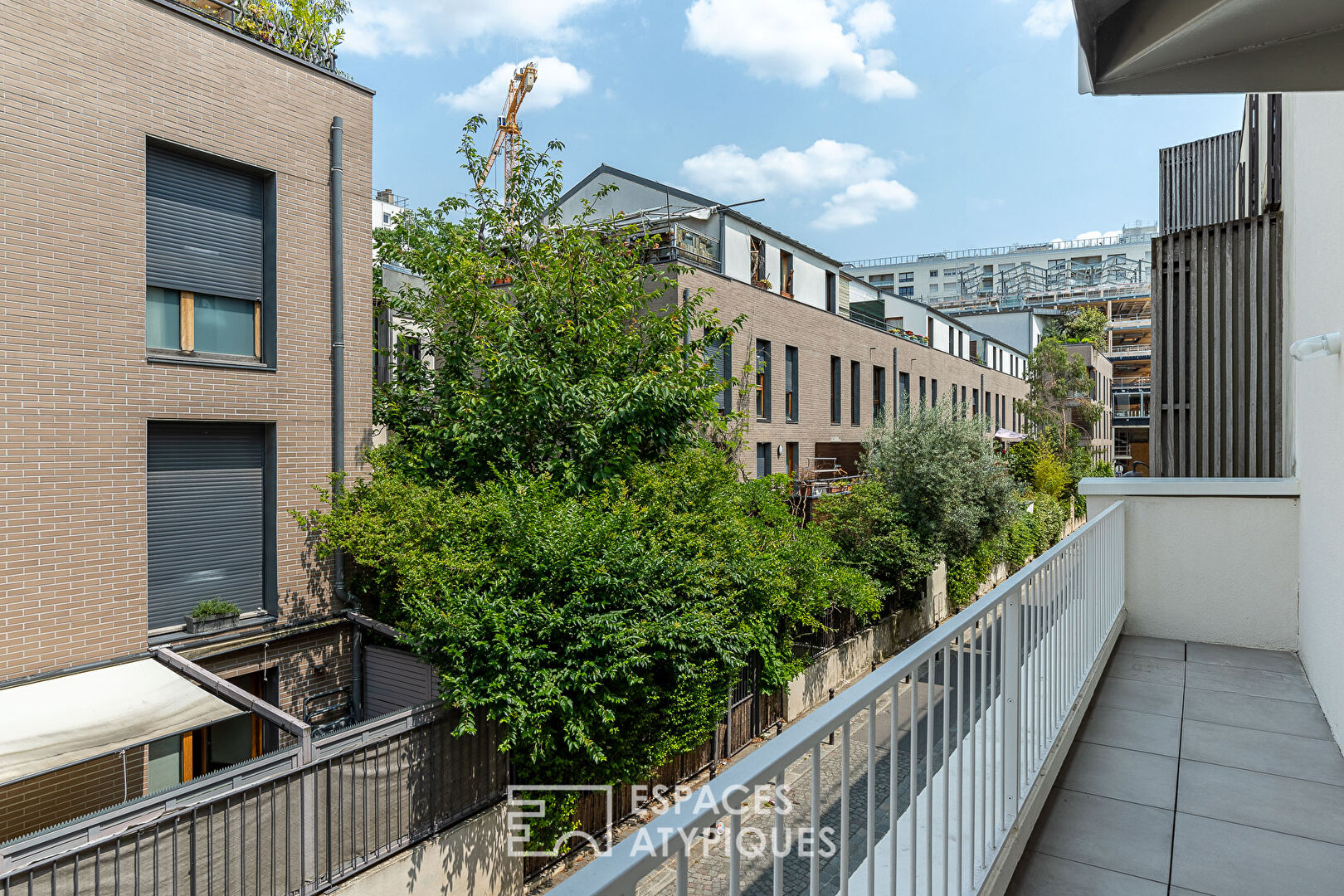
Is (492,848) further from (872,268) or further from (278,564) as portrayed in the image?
(872,268)

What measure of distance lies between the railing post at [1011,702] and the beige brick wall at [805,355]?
11268mm

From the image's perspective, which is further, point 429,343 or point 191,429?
point 429,343

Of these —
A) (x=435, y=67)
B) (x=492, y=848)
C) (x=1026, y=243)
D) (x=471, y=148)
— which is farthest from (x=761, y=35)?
(x=1026, y=243)

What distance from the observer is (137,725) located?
228 inches

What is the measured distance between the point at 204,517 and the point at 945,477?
1244 cm

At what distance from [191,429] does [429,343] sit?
3.38 metres

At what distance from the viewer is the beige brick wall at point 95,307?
6.20 meters

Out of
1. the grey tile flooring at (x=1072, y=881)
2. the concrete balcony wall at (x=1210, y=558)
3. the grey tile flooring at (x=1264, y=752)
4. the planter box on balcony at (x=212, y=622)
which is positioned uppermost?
the concrete balcony wall at (x=1210, y=558)

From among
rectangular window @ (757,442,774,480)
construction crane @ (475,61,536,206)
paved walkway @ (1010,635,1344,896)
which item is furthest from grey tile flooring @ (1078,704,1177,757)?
construction crane @ (475,61,536,206)

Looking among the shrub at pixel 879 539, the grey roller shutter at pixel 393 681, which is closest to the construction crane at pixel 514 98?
the shrub at pixel 879 539

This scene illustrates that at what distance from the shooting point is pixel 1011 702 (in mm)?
2115

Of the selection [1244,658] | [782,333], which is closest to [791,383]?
[782,333]

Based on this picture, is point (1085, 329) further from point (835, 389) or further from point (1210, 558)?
point (1210, 558)

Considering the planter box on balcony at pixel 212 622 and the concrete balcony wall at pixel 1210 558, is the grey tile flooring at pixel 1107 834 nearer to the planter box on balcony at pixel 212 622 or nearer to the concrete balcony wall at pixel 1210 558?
the concrete balcony wall at pixel 1210 558
